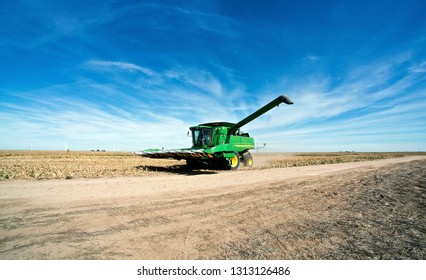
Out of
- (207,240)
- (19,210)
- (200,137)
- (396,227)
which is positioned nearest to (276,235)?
(207,240)

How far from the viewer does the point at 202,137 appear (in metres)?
19.7

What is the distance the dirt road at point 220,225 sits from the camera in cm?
385

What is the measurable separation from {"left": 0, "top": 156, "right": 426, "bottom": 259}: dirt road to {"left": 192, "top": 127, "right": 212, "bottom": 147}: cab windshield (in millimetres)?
11400

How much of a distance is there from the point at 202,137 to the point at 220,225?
14.8 meters

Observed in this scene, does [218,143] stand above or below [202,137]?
below

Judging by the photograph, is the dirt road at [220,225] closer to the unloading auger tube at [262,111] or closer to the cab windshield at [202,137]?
the unloading auger tube at [262,111]

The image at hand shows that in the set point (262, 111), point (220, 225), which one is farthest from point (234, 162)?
point (220, 225)

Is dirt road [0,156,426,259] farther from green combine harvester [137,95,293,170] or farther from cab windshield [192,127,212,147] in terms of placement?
cab windshield [192,127,212,147]

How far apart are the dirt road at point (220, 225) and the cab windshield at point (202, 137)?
37.4 feet

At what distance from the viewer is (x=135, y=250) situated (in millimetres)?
3955

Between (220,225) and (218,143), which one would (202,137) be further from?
(220,225)
